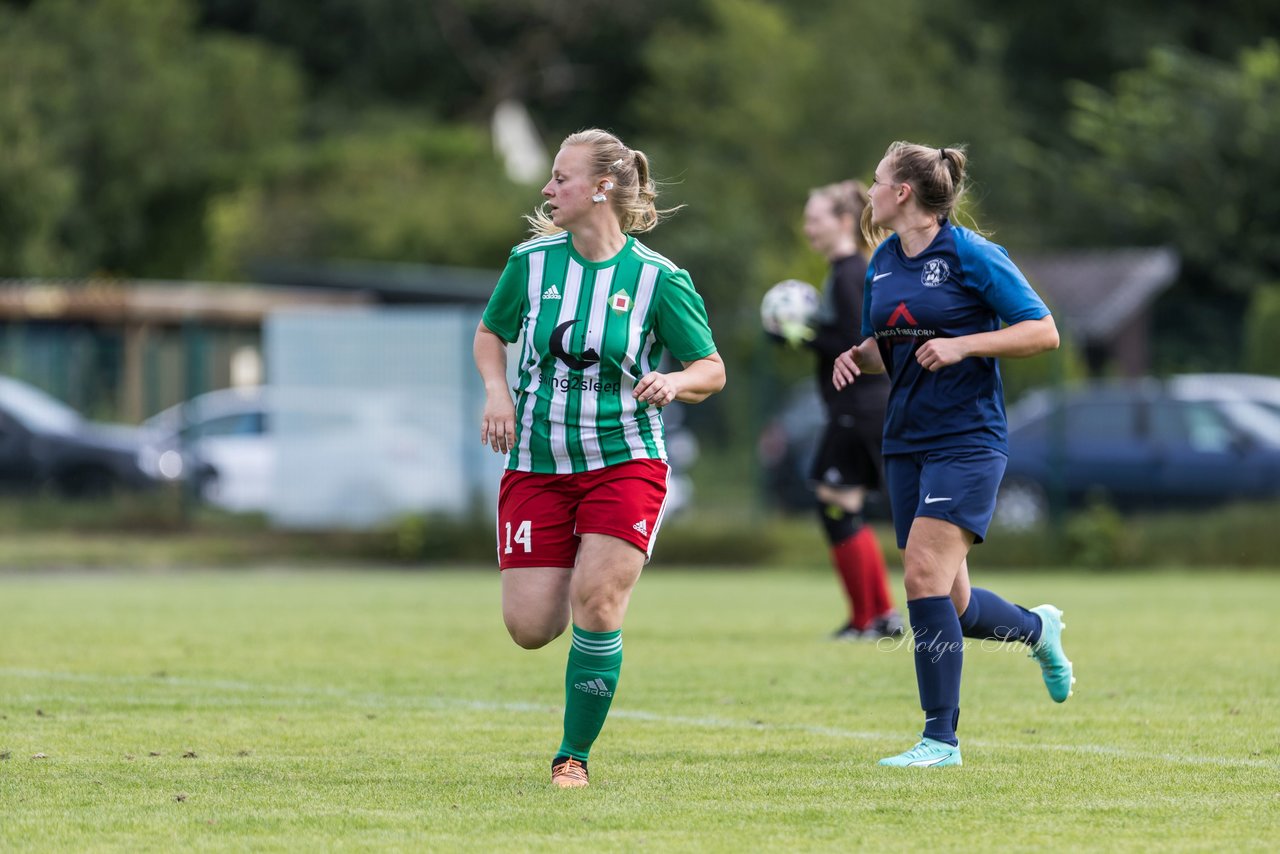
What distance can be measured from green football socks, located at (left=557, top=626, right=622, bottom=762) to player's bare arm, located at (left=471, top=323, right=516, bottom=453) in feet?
2.09

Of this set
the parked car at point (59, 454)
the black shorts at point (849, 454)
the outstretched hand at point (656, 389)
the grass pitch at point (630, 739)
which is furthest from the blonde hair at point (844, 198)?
the parked car at point (59, 454)

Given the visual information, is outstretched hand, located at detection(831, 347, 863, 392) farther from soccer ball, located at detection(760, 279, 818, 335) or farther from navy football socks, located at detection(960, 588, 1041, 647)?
soccer ball, located at detection(760, 279, 818, 335)

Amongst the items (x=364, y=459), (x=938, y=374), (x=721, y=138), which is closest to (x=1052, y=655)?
(x=938, y=374)

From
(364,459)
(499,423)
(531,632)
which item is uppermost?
(364,459)

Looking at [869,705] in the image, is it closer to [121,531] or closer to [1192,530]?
[1192,530]

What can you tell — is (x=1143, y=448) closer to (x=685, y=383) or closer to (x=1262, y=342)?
(x=1262, y=342)

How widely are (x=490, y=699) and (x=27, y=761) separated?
7.59 ft

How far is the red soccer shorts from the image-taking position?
607 cm

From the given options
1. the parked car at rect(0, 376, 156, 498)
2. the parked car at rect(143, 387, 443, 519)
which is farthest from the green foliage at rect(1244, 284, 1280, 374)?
the parked car at rect(0, 376, 156, 498)

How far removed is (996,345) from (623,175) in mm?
1320

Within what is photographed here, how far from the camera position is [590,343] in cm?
611

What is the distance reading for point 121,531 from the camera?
21625mm

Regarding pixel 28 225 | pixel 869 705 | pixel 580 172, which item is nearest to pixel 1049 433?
pixel 869 705

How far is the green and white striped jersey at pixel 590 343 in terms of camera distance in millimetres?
6121
